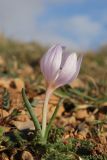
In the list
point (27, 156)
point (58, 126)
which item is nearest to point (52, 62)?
point (27, 156)

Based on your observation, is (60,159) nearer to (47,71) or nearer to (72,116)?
(47,71)

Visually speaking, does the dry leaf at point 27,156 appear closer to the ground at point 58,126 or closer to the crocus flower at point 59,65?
the ground at point 58,126

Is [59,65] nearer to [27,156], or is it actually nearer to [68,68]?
[68,68]

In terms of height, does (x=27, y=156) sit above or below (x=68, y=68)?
below

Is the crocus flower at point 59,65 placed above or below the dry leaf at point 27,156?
above

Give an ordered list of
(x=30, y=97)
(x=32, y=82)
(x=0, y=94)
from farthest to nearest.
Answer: (x=32, y=82), (x=30, y=97), (x=0, y=94)

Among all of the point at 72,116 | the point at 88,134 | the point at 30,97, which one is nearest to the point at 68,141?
the point at 88,134

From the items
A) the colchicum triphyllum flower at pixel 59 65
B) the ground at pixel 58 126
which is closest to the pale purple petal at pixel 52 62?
the colchicum triphyllum flower at pixel 59 65

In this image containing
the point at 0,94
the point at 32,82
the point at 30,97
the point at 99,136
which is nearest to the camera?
the point at 99,136

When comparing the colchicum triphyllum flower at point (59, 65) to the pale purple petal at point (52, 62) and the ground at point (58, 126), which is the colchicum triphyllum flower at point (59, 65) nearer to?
the pale purple petal at point (52, 62)
